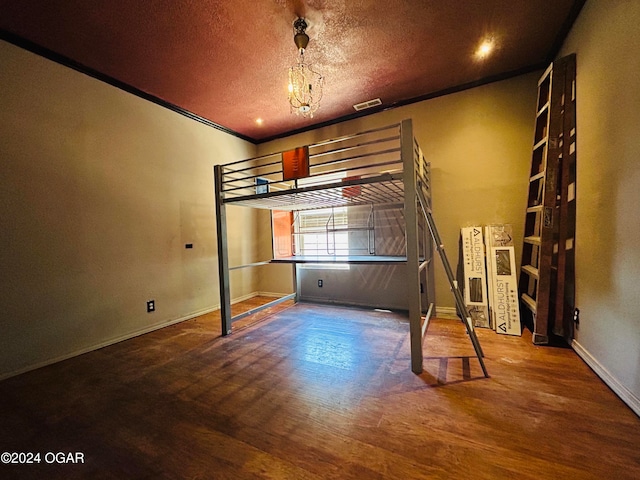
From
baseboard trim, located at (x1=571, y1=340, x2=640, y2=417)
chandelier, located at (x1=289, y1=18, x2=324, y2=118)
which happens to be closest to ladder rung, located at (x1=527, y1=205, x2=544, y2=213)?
baseboard trim, located at (x1=571, y1=340, x2=640, y2=417)

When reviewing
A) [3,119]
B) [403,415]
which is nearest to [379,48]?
[403,415]

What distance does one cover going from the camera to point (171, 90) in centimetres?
283

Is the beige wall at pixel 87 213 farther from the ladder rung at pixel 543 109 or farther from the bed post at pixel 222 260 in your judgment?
the ladder rung at pixel 543 109

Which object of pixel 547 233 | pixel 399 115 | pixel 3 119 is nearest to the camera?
pixel 3 119

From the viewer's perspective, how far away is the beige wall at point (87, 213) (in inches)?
80.2

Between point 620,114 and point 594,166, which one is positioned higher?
point 620,114

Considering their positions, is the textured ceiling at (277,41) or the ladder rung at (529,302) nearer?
the textured ceiling at (277,41)

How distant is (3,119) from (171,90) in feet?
4.53

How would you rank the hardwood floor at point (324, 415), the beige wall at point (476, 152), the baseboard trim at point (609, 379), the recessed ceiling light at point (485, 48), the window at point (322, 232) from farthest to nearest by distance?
1. the window at point (322, 232)
2. the beige wall at point (476, 152)
3. the recessed ceiling light at point (485, 48)
4. the baseboard trim at point (609, 379)
5. the hardwood floor at point (324, 415)

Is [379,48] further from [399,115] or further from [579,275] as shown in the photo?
[579,275]

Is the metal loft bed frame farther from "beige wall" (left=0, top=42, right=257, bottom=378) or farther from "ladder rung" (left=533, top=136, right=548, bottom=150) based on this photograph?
"ladder rung" (left=533, top=136, right=548, bottom=150)

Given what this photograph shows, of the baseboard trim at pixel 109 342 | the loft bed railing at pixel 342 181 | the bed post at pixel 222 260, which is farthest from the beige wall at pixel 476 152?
the baseboard trim at pixel 109 342

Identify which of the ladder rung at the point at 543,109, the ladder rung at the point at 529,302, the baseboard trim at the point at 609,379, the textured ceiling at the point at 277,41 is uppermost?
the textured ceiling at the point at 277,41

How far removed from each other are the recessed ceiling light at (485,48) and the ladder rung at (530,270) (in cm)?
209
